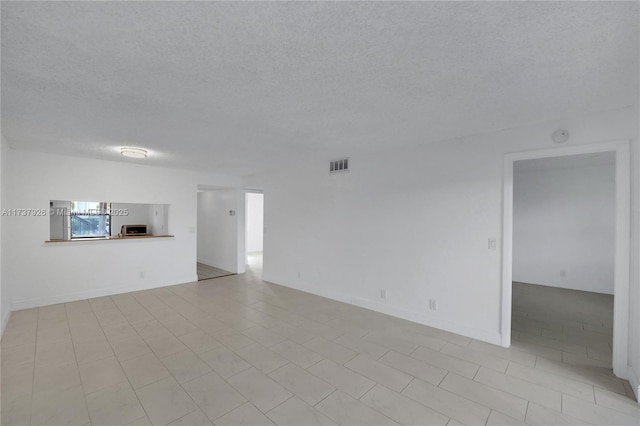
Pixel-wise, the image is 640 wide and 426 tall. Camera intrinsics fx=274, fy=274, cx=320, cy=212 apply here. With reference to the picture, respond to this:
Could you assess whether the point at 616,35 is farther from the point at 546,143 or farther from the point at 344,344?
the point at 344,344

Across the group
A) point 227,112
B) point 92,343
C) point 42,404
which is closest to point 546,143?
point 227,112

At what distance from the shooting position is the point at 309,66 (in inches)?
71.1

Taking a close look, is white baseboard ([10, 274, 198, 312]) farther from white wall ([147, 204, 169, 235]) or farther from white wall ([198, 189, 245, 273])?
white wall ([198, 189, 245, 273])

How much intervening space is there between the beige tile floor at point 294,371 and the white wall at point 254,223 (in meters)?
6.47

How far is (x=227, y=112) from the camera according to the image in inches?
103

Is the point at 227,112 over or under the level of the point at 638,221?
over

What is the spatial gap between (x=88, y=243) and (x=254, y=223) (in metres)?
6.18

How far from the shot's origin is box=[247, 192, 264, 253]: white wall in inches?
417

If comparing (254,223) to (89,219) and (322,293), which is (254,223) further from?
(322,293)

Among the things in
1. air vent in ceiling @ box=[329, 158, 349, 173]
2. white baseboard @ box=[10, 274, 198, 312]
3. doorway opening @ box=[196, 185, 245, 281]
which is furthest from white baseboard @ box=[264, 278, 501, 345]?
white baseboard @ box=[10, 274, 198, 312]

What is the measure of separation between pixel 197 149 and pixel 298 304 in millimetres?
2906

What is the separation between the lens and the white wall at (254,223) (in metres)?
10.6

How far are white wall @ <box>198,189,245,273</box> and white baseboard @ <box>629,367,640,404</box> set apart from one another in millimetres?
6441

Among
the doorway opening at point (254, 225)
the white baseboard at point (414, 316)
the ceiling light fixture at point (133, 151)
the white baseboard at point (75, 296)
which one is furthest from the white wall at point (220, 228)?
the ceiling light fixture at point (133, 151)
